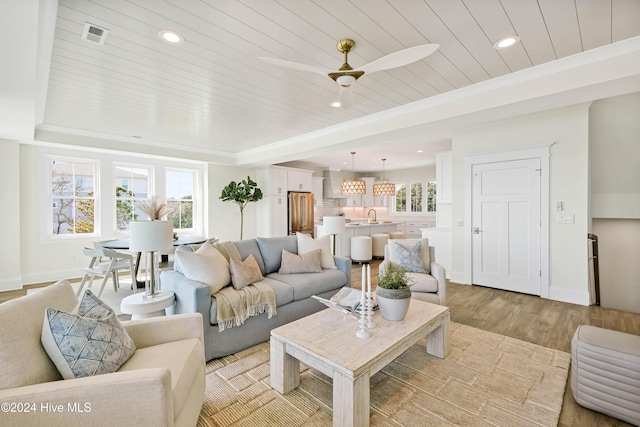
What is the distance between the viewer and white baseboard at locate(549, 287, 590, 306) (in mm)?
3768

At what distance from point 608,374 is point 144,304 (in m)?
3.31

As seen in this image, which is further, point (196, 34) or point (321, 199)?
point (321, 199)

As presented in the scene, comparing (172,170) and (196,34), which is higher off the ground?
(196,34)

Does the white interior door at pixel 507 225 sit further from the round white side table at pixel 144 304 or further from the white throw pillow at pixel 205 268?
the round white side table at pixel 144 304

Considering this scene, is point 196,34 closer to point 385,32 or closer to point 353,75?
point 353,75

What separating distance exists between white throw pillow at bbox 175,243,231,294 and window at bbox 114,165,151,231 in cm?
396

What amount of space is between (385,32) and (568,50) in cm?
167

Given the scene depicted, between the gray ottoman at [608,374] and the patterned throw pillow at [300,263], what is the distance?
2.40 meters

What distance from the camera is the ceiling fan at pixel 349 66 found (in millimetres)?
1925

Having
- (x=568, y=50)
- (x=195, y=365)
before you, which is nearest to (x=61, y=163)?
(x=195, y=365)

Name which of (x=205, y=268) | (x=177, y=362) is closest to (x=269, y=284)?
(x=205, y=268)

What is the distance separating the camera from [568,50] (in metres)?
2.48

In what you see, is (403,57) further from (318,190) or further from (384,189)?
(318,190)

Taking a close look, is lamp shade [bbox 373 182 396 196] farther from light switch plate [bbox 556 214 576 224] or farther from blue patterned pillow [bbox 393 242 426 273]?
blue patterned pillow [bbox 393 242 426 273]
